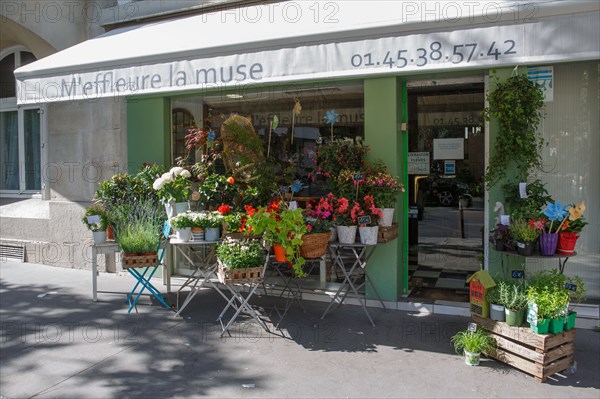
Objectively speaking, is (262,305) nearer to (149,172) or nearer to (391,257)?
(391,257)

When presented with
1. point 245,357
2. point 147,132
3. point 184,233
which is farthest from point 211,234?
point 147,132

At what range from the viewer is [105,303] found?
20.3ft

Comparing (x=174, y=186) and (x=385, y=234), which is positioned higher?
(x=174, y=186)

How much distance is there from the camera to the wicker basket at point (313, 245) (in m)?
4.95

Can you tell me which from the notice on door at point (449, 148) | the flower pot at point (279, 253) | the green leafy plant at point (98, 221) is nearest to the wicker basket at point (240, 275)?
the flower pot at point (279, 253)

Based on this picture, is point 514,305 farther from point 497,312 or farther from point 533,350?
point 533,350

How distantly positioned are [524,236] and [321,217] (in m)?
1.83

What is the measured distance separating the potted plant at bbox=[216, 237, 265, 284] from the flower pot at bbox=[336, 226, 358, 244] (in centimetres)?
79

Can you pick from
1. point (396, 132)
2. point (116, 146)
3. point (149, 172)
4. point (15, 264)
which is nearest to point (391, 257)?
point (396, 132)

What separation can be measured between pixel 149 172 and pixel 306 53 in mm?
2834

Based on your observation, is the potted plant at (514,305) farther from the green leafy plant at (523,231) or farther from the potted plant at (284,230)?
the potted plant at (284,230)

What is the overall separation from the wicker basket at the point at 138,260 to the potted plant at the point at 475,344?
3210 mm

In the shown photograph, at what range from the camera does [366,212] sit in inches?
208

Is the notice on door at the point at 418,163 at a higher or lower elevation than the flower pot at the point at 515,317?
higher
